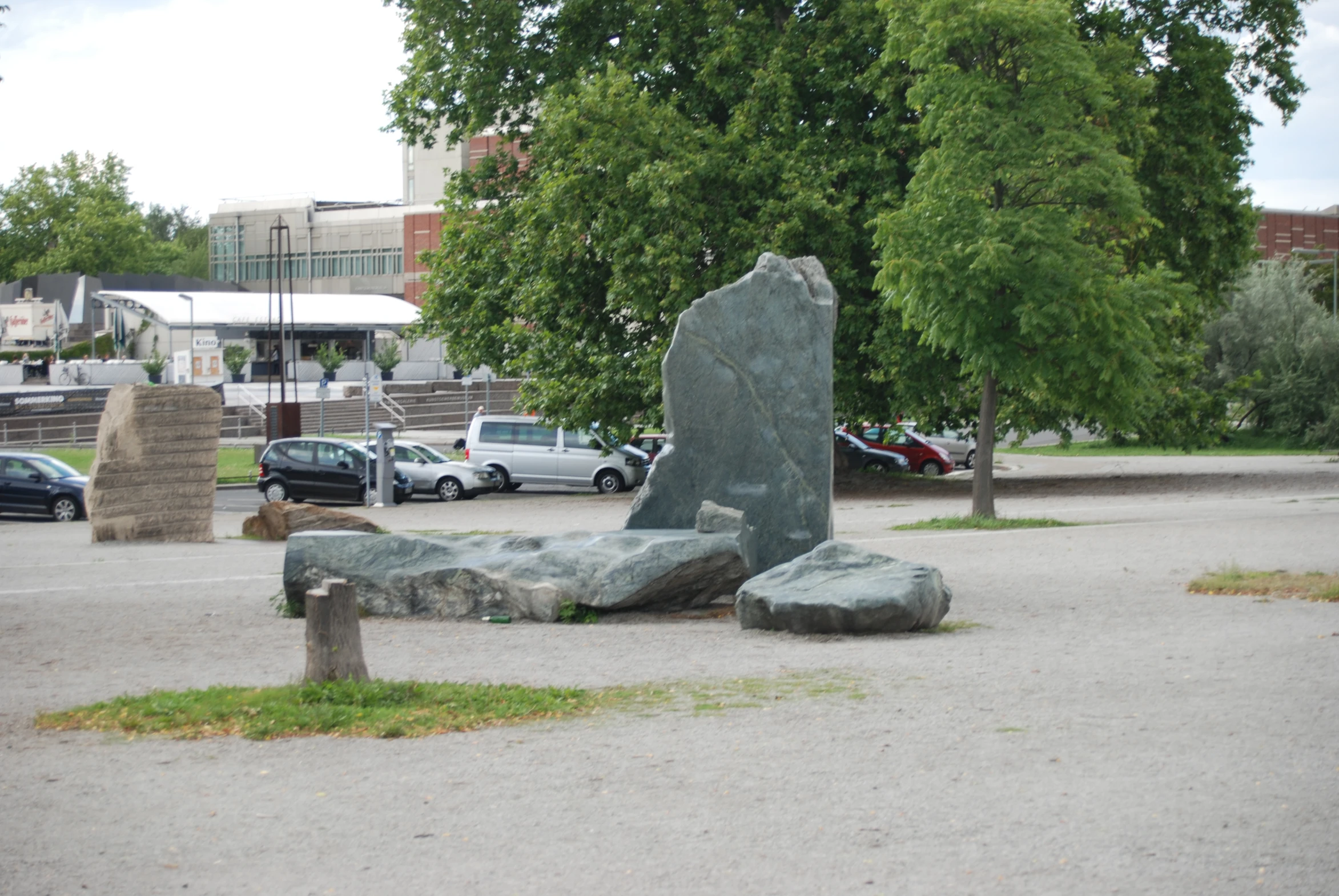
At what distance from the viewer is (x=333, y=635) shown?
24.6 ft

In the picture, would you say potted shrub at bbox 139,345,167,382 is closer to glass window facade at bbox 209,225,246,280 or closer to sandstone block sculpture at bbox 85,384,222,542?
sandstone block sculpture at bbox 85,384,222,542

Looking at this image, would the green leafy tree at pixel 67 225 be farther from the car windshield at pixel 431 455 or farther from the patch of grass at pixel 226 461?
the car windshield at pixel 431 455

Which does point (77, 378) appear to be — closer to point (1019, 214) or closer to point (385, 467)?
point (385, 467)

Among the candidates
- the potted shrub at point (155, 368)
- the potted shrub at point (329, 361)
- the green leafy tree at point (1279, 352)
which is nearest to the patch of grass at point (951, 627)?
the green leafy tree at point (1279, 352)

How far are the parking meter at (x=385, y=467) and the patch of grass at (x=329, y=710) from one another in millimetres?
20051

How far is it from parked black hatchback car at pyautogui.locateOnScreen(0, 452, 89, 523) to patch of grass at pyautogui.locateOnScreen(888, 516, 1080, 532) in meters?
16.1

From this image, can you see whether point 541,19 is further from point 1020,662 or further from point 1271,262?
point 1271,262

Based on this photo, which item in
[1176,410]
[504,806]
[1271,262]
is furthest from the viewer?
[1271,262]

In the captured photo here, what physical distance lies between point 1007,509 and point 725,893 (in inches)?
794

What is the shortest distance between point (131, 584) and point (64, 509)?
530 inches

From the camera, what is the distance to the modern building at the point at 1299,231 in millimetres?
85250

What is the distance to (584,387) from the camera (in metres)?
26.8

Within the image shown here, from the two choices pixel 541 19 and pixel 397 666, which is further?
pixel 541 19

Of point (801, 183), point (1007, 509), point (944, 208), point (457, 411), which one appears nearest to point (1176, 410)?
point (1007, 509)
